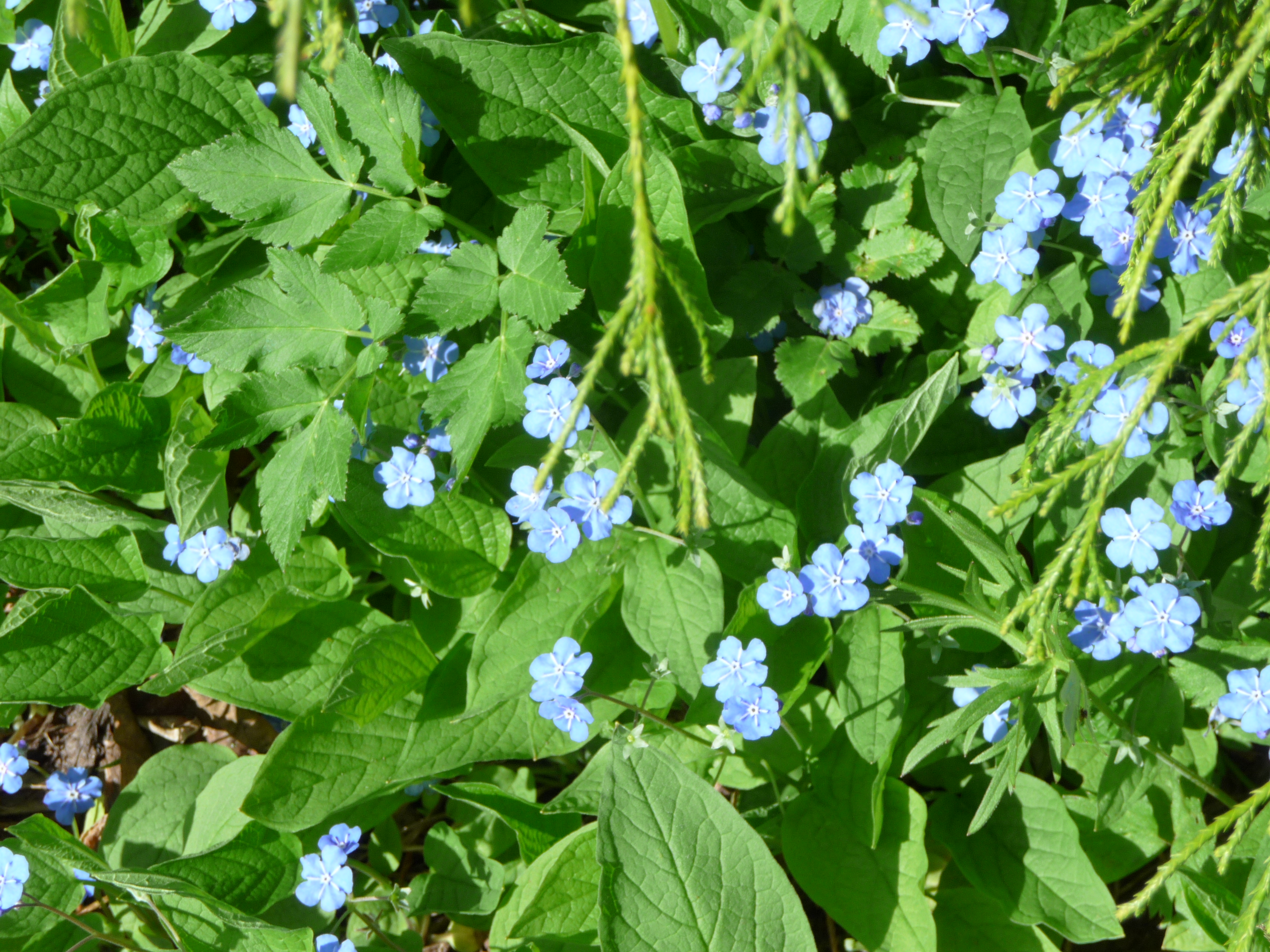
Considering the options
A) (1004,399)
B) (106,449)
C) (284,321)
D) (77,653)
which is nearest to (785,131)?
(1004,399)

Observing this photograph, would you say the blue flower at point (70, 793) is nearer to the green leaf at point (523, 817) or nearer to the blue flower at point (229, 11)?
the green leaf at point (523, 817)

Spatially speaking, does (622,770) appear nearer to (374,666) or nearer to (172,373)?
(374,666)

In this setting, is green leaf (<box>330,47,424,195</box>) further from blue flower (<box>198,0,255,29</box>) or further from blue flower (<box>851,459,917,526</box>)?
blue flower (<box>851,459,917,526</box>)

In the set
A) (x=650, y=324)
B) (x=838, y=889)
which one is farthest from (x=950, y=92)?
(x=838, y=889)

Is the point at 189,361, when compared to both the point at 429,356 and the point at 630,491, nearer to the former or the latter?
the point at 429,356

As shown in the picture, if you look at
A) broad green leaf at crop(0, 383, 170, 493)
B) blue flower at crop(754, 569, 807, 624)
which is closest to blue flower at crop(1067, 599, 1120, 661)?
blue flower at crop(754, 569, 807, 624)

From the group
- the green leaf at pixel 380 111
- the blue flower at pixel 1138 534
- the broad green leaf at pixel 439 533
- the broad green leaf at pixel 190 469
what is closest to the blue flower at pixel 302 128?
the green leaf at pixel 380 111
